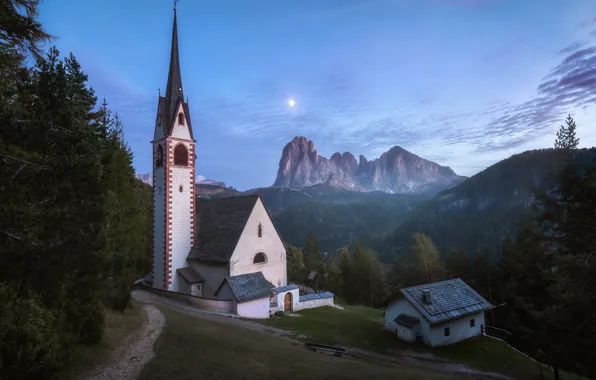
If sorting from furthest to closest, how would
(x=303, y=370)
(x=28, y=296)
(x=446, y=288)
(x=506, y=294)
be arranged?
(x=506, y=294) < (x=446, y=288) < (x=303, y=370) < (x=28, y=296)

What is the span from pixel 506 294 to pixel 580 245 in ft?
80.0

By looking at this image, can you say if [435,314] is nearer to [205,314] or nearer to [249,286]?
[249,286]

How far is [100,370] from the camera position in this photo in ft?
40.0

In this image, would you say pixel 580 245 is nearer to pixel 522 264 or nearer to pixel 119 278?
pixel 522 264

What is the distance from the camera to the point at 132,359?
13609 mm

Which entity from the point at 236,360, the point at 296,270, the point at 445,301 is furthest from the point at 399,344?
the point at 296,270

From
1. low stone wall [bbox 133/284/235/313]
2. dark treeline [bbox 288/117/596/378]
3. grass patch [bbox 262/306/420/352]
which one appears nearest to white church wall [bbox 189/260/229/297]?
low stone wall [bbox 133/284/235/313]

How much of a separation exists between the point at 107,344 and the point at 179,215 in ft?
66.6

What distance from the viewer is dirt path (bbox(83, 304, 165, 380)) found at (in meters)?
11.9

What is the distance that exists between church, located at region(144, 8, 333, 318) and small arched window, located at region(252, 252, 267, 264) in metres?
0.04

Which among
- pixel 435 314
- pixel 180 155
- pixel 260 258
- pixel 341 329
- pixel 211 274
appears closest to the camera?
pixel 435 314

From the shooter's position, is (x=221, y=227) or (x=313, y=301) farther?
(x=313, y=301)

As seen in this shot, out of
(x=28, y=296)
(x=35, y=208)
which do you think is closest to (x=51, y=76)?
(x=35, y=208)

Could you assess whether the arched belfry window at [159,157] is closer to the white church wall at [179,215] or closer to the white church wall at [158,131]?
the white church wall at [158,131]
